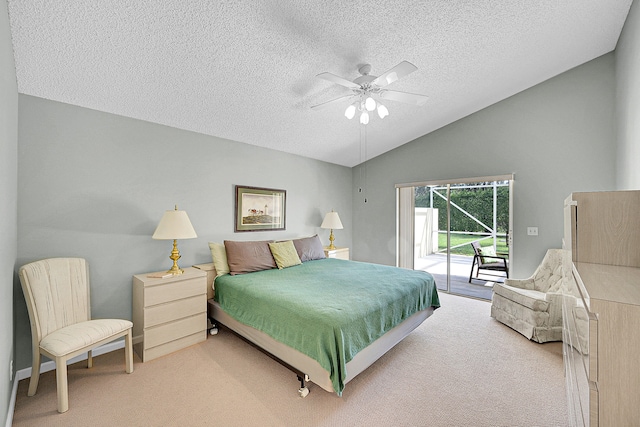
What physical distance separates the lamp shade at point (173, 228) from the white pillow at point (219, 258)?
0.52 metres

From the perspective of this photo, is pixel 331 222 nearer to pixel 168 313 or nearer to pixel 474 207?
pixel 474 207

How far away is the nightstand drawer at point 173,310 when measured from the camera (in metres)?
2.49

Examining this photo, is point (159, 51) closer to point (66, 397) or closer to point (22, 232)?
point (22, 232)

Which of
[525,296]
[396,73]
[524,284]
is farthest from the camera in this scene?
[524,284]

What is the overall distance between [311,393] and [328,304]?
0.69 m

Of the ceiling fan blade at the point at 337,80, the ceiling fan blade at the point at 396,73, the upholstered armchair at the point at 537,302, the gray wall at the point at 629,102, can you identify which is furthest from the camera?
the upholstered armchair at the point at 537,302

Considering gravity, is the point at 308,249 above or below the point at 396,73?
below

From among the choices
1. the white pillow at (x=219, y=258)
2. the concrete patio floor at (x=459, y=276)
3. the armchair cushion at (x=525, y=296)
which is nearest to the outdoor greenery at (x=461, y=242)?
the concrete patio floor at (x=459, y=276)

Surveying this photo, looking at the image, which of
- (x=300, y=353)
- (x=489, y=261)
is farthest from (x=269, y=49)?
(x=489, y=261)

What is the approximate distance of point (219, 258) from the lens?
324cm

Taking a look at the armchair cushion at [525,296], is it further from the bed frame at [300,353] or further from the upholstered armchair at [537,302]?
the bed frame at [300,353]

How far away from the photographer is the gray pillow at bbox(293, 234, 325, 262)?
13.4ft

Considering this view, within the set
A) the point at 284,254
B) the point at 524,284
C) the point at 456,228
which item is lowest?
the point at 524,284

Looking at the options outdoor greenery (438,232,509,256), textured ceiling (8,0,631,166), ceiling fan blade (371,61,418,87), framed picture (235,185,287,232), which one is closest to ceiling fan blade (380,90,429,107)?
ceiling fan blade (371,61,418,87)
